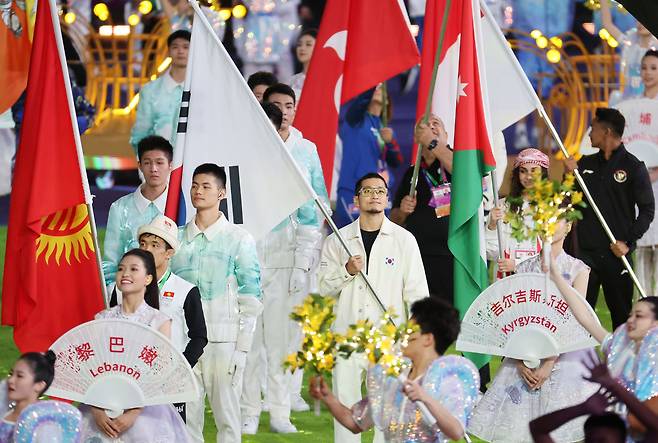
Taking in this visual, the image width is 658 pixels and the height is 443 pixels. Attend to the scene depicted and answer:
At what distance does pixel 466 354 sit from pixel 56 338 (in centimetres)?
240

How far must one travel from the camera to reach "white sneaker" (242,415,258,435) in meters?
10.3

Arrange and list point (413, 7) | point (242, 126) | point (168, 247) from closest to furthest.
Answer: point (168, 247) → point (242, 126) → point (413, 7)

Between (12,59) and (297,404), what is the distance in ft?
8.98

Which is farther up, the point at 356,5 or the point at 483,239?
the point at 356,5

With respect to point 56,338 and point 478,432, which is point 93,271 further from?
point 478,432

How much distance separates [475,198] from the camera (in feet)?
33.0

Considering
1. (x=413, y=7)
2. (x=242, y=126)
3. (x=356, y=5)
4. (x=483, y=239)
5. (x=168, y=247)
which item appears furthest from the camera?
(x=413, y=7)

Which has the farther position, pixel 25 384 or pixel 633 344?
pixel 633 344

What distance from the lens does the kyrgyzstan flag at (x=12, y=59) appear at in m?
10.5

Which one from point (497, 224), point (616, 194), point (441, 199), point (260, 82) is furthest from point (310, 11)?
point (497, 224)

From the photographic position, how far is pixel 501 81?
34.7 ft

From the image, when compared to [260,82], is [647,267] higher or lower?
lower

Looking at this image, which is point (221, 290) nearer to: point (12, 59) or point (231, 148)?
point (231, 148)

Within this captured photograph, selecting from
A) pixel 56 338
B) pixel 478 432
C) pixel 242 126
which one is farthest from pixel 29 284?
pixel 478 432
